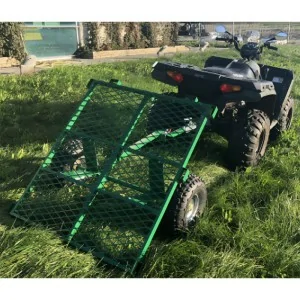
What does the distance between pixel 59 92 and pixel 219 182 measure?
421 centimetres

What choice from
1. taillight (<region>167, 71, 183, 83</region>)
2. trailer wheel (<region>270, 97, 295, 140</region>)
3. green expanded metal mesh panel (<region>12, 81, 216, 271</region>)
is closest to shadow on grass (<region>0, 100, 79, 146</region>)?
green expanded metal mesh panel (<region>12, 81, 216, 271</region>)

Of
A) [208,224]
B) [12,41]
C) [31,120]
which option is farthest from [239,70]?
[12,41]

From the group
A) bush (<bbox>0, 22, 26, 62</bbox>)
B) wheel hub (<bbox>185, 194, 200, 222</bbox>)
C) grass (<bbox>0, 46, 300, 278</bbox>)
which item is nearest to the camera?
grass (<bbox>0, 46, 300, 278</bbox>)

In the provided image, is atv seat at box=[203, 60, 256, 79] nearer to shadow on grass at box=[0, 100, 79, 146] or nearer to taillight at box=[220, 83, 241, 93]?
taillight at box=[220, 83, 241, 93]

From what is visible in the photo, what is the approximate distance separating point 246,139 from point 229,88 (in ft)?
1.85

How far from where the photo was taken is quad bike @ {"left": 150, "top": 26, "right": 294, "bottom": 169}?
3.97 metres

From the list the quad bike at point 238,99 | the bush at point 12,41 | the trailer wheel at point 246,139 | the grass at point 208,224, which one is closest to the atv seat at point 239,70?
the quad bike at point 238,99

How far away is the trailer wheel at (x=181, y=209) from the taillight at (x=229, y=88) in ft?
4.29

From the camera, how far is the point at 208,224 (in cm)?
304

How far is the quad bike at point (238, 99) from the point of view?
3969 mm

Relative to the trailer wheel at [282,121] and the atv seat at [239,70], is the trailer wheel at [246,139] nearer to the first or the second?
the atv seat at [239,70]

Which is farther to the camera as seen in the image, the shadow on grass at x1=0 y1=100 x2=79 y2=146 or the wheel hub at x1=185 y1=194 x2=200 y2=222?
the shadow on grass at x1=0 y1=100 x2=79 y2=146

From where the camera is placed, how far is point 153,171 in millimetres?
3281

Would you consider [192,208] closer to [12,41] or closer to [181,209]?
[181,209]
